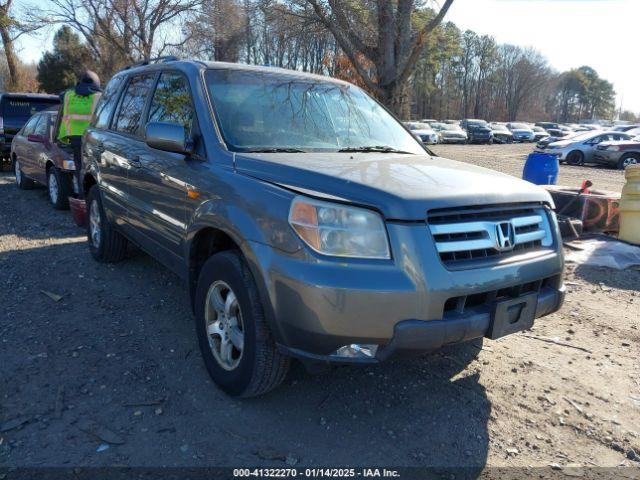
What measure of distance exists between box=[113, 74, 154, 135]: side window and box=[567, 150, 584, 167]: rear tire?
22202 millimetres

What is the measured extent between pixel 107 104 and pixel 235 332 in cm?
348

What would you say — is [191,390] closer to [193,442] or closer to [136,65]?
[193,442]

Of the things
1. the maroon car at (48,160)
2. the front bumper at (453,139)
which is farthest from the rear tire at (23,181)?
the front bumper at (453,139)

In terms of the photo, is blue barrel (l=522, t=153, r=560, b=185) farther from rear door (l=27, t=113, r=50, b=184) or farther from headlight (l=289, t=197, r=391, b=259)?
rear door (l=27, t=113, r=50, b=184)

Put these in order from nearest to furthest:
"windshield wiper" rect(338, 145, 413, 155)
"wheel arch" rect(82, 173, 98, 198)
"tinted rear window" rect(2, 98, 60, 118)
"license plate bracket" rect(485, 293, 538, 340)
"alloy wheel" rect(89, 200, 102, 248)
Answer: "license plate bracket" rect(485, 293, 538, 340), "windshield wiper" rect(338, 145, 413, 155), "alloy wheel" rect(89, 200, 102, 248), "wheel arch" rect(82, 173, 98, 198), "tinted rear window" rect(2, 98, 60, 118)

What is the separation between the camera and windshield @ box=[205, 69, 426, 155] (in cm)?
334

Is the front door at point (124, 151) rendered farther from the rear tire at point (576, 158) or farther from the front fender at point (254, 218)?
the rear tire at point (576, 158)

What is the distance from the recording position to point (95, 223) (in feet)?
18.1

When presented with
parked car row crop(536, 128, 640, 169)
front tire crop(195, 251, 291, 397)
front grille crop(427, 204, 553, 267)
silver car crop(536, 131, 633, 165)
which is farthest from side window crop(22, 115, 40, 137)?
silver car crop(536, 131, 633, 165)

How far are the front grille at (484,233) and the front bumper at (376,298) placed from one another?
84mm

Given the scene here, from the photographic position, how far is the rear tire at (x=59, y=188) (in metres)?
7.98

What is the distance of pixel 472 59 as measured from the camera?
282 feet

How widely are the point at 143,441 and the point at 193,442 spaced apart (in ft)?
0.86

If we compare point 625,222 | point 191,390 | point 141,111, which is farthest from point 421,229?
point 625,222
